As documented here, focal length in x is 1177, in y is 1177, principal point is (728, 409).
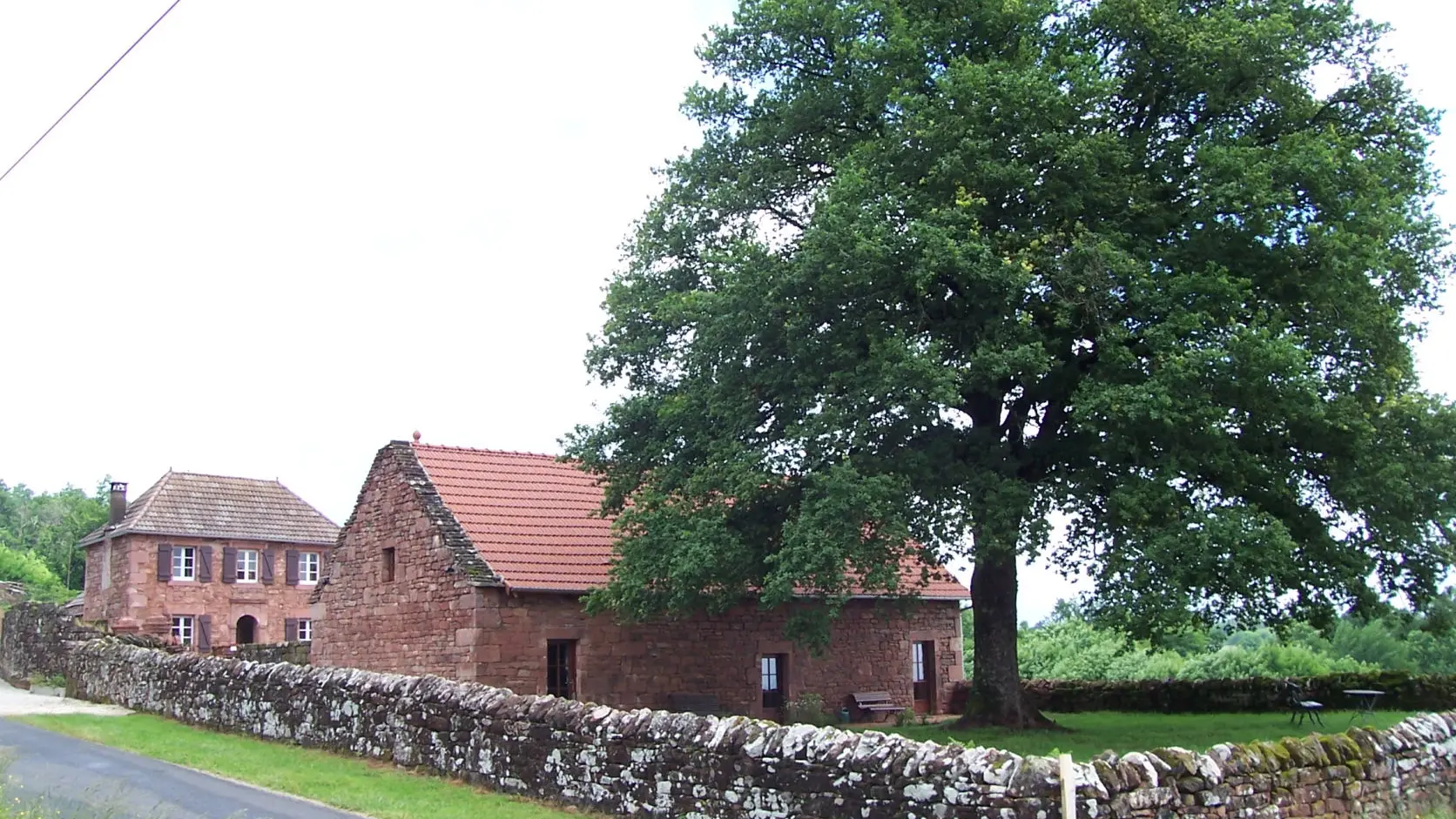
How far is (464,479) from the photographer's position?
25891mm

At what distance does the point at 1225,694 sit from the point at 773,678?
35.1 feet

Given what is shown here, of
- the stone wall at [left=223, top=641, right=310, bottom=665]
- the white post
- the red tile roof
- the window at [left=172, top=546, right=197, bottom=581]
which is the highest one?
the red tile roof

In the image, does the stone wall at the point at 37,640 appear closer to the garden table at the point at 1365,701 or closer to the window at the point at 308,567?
the window at the point at 308,567

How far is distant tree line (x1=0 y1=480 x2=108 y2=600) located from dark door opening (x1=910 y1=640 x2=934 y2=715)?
146 feet

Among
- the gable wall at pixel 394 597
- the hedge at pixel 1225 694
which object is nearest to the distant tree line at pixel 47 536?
the gable wall at pixel 394 597

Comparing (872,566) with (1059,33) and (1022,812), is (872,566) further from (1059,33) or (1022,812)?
(1059,33)

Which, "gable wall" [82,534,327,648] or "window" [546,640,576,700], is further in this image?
"gable wall" [82,534,327,648]

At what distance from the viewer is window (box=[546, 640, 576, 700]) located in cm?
2334

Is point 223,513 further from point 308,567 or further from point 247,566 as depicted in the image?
point 308,567

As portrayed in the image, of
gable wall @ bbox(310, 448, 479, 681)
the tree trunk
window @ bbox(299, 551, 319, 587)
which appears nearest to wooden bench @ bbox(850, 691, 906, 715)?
the tree trunk

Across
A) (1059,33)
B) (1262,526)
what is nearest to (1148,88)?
(1059,33)

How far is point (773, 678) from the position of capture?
2673cm

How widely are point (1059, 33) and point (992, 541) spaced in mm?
8805

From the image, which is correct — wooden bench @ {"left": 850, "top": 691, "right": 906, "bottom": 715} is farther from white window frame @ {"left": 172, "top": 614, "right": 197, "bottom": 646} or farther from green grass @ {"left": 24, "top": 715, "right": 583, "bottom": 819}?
white window frame @ {"left": 172, "top": 614, "right": 197, "bottom": 646}
